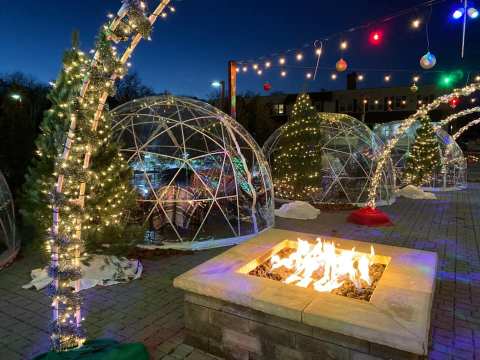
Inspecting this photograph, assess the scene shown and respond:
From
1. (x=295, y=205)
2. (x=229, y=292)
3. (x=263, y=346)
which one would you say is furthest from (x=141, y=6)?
(x=295, y=205)

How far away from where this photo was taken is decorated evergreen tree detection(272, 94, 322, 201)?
12367 millimetres

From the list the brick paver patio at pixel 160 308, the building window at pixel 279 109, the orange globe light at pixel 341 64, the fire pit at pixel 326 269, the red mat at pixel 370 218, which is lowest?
the brick paver patio at pixel 160 308

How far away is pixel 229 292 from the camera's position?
3531 millimetres

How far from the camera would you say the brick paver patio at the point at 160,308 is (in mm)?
3943

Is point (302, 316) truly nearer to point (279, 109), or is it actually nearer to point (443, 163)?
point (443, 163)

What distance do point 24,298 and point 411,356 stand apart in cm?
508

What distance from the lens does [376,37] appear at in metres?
7.39

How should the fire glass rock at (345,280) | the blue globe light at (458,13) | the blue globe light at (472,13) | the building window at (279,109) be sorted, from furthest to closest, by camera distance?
1. the building window at (279,109)
2. the blue globe light at (458,13)
3. the blue globe light at (472,13)
4. the fire glass rock at (345,280)

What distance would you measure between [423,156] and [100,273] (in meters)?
16.1

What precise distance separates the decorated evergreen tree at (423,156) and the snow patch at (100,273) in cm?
1528

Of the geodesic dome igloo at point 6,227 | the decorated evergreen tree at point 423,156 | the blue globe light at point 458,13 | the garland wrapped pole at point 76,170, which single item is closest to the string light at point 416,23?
the blue globe light at point 458,13

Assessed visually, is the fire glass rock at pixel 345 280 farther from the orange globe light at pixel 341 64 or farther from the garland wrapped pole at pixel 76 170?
the orange globe light at pixel 341 64

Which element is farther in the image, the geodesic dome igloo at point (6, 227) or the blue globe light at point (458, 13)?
the geodesic dome igloo at point (6, 227)

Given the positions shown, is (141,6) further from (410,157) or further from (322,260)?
(410,157)
